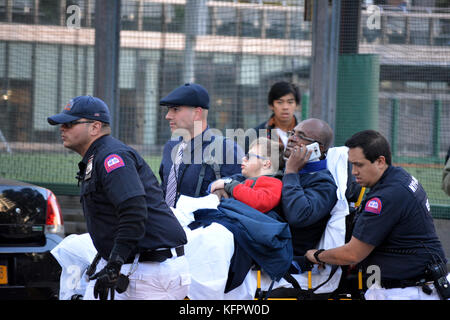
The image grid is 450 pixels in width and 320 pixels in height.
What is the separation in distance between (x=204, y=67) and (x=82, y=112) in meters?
4.78

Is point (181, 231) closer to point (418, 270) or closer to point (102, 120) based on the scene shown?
point (102, 120)

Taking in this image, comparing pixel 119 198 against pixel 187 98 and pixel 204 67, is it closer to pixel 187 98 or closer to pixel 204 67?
pixel 187 98

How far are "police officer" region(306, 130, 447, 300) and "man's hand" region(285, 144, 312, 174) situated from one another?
388 mm

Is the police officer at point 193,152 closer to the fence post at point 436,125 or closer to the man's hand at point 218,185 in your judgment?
the man's hand at point 218,185

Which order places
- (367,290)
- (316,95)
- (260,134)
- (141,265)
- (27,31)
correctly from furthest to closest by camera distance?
1. (27,31)
2. (316,95)
3. (260,134)
4. (367,290)
5. (141,265)

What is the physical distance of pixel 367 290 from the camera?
13.1ft

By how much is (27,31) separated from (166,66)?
205 cm

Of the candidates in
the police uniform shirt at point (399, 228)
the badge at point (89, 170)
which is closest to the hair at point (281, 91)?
the police uniform shirt at point (399, 228)

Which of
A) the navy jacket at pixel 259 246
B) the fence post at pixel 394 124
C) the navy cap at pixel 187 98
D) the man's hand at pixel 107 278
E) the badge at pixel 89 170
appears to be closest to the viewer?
the man's hand at pixel 107 278

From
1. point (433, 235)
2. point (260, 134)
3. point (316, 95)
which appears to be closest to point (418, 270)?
point (433, 235)

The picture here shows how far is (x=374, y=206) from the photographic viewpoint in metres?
3.78

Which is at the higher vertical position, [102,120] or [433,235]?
[102,120]

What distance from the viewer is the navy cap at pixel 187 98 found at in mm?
4805

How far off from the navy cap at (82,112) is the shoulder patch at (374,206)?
1613mm
